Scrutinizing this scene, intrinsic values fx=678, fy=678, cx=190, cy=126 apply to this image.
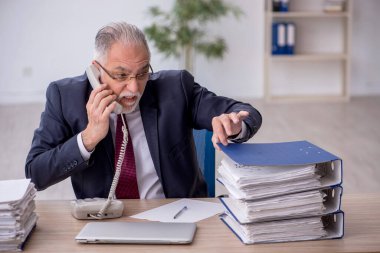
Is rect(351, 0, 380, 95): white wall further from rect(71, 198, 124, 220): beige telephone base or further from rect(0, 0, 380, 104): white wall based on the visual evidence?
rect(71, 198, 124, 220): beige telephone base

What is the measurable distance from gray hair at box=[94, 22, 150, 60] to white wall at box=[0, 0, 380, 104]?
18.2 feet

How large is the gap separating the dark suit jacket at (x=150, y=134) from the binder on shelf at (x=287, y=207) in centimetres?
48

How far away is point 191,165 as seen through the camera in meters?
2.29

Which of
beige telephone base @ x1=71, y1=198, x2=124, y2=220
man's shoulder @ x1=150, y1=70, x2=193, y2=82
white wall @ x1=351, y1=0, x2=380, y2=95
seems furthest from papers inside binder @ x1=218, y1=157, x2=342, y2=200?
white wall @ x1=351, y1=0, x2=380, y2=95

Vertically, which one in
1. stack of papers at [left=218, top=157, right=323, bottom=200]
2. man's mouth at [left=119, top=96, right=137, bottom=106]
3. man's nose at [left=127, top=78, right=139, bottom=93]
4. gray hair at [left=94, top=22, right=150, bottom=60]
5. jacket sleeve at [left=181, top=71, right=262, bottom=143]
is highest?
gray hair at [left=94, top=22, right=150, bottom=60]

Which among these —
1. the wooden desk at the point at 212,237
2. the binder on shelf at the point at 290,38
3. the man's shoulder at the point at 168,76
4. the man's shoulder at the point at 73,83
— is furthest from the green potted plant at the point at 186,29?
the wooden desk at the point at 212,237

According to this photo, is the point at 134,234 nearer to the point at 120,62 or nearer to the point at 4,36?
the point at 120,62

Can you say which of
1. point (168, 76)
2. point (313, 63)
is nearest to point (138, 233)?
point (168, 76)

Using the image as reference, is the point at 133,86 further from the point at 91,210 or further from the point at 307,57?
the point at 307,57

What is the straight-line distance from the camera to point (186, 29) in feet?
23.9

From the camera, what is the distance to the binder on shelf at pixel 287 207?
1.67 meters

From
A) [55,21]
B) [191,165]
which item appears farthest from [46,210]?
[55,21]

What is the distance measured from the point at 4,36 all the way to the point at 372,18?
4236 millimetres

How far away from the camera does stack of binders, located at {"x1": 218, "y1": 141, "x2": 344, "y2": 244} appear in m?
1.67
